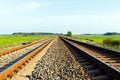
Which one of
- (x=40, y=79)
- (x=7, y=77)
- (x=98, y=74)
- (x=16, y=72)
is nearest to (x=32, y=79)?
(x=40, y=79)

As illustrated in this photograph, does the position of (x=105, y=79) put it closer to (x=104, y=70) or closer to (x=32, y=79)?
Result: (x=104, y=70)

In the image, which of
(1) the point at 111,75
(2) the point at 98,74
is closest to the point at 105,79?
(1) the point at 111,75

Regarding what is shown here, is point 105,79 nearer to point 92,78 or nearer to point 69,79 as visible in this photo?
point 92,78

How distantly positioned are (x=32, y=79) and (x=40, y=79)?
307 mm

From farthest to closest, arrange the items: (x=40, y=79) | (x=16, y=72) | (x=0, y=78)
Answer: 1. (x=16, y=72)
2. (x=40, y=79)
3. (x=0, y=78)

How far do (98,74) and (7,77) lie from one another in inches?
126

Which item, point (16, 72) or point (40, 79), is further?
point (16, 72)

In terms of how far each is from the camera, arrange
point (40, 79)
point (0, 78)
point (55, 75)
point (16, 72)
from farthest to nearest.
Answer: point (16, 72)
point (55, 75)
point (40, 79)
point (0, 78)

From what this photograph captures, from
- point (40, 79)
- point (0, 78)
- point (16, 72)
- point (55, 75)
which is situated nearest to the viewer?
point (0, 78)

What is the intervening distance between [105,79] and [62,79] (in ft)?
4.48

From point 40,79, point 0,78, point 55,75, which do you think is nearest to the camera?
point 0,78

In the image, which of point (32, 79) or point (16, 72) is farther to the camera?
point (16, 72)

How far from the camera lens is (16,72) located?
1009 cm

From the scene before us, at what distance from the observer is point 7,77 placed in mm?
8773
